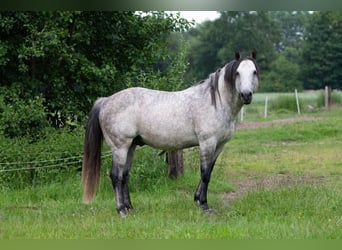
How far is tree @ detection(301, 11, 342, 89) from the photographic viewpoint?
3556 centimetres

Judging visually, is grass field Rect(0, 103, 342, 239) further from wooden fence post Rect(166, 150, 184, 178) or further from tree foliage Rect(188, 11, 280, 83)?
tree foliage Rect(188, 11, 280, 83)

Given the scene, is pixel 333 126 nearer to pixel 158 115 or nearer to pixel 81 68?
pixel 81 68

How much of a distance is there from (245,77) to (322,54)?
1299 inches

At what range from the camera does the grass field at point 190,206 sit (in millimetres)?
4414

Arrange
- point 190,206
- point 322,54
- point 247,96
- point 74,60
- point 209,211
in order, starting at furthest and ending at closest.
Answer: point 322,54 < point 74,60 < point 190,206 < point 209,211 < point 247,96

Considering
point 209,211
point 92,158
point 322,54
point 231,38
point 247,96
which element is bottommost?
point 209,211

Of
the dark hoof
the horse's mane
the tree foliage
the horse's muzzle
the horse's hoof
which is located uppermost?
the tree foliage

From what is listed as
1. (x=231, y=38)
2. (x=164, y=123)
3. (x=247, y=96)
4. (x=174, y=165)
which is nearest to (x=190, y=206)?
(x=164, y=123)

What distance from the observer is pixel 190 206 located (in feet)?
19.3

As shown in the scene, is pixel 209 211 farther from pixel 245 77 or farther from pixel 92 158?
pixel 245 77

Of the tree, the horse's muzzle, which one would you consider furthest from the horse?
the tree

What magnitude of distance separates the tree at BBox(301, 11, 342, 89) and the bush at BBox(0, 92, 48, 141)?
30214 millimetres

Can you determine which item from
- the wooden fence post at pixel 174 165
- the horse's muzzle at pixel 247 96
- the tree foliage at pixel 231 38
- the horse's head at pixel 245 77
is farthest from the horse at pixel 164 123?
the tree foliage at pixel 231 38

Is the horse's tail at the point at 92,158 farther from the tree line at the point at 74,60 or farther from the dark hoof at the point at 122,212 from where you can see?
the tree line at the point at 74,60
